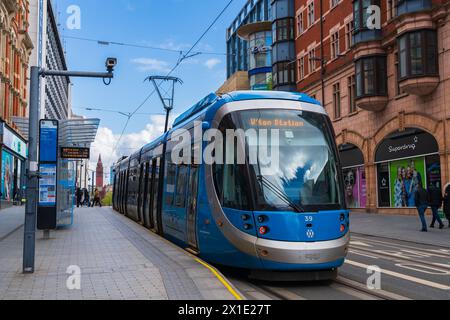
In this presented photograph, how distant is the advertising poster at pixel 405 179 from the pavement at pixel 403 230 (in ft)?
5.85

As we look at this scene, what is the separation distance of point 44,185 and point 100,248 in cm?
448

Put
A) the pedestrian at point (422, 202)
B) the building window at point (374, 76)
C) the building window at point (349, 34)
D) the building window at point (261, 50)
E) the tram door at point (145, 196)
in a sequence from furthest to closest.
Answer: the building window at point (261, 50) → the building window at point (349, 34) → the building window at point (374, 76) → the pedestrian at point (422, 202) → the tram door at point (145, 196)

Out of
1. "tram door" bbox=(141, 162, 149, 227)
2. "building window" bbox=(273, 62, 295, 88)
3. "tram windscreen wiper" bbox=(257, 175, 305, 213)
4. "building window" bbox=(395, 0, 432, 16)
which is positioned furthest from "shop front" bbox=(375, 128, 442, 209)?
"tram windscreen wiper" bbox=(257, 175, 305, 213)

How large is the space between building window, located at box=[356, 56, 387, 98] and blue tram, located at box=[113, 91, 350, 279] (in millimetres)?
20384

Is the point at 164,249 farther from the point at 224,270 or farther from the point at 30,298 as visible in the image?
the point at 30,298

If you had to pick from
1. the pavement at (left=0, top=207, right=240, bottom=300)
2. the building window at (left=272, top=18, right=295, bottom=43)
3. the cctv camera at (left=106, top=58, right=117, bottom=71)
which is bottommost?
the pavement at (left=0, top=207, right=240, bottom=300)

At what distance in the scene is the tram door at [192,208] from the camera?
34.0 ft

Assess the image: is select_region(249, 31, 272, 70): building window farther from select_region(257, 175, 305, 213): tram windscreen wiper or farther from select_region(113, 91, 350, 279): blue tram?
select_region(257, 175, 305, 213): tram windscreen wiper

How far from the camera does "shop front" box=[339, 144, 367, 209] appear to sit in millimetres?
31653

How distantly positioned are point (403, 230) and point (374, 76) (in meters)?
12.1

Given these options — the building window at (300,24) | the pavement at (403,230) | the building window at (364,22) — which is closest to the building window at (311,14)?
the building window at (300,24)

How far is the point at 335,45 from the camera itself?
35250 mm

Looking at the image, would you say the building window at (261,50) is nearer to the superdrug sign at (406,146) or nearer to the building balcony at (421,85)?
the superdrug sign at (406,146)

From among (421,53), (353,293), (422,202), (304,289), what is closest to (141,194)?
(422,202)
